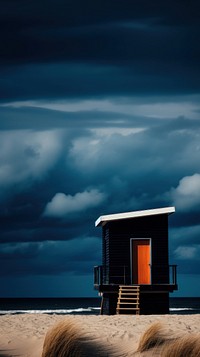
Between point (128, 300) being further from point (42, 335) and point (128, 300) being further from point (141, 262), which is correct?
point (42, 335)

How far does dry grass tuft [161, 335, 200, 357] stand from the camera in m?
13.7

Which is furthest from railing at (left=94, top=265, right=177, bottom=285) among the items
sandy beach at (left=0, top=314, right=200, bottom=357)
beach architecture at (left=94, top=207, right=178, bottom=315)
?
sandy beach at (left=0, top=314, right=200, bottom=357)

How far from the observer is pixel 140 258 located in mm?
34438

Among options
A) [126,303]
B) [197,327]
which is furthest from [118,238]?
[197,327]

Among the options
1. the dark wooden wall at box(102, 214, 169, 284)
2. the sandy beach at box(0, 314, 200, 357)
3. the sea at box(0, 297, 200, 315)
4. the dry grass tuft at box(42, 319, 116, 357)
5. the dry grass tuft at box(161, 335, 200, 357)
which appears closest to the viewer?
the dry grass tuft at box(161, 335, 200, 357)

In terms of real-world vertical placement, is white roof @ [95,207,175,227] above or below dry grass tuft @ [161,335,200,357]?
above

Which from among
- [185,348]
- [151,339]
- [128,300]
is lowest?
[185,348]

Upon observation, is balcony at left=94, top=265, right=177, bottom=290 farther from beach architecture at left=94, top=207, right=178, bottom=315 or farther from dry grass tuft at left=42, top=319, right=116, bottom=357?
dry grass tuft at left=42, top=319, right=116, bottom=357

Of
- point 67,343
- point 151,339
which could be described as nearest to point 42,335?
point 151,339

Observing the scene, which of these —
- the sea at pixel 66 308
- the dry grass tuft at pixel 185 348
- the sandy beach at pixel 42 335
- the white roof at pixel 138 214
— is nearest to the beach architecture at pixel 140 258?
the white roof at pixel 138 214

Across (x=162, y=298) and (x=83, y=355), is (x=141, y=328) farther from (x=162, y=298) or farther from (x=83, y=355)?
(x=162, y=298)

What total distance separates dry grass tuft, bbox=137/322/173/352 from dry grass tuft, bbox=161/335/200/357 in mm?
969

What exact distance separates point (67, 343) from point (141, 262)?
67.4 ft

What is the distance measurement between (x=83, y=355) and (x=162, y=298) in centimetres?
2078
